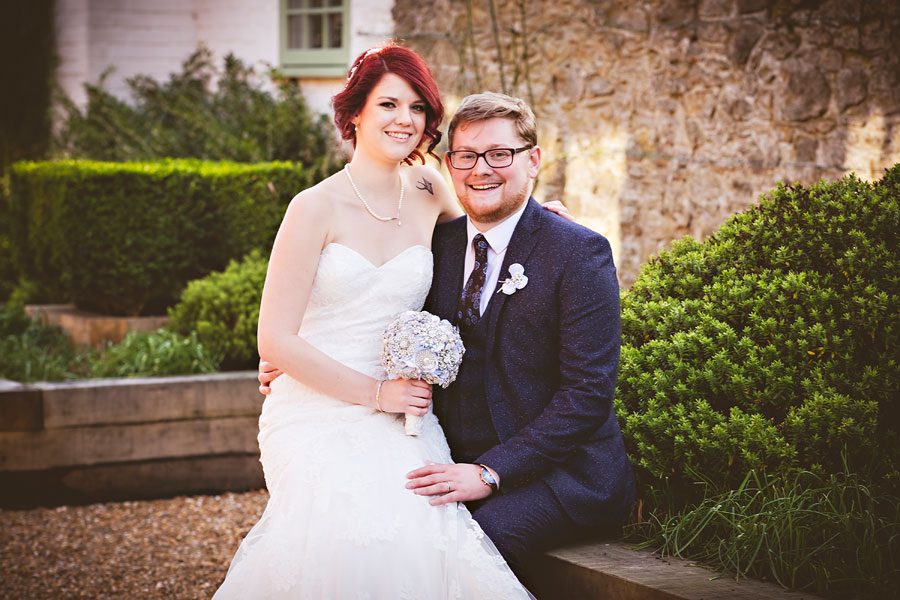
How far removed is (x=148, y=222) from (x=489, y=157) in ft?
15.4

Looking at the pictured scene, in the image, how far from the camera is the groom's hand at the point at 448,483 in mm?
2779

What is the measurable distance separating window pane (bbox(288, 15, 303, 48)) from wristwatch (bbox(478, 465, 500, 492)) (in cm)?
826

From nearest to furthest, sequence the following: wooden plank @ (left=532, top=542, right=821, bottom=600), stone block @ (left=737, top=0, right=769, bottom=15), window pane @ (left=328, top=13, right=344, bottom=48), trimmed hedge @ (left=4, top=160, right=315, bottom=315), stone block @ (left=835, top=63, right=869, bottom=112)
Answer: wooden plank @ (left=532, top=542, right=821, bottom=600), stone block @ (left=835, top=63, right=869, bottom=112), stone block @ (left=737, top=0, right=769, bottom=15), trimmed hedge @ (left=4, top=160, right=315, bottom=315), window pane @ (left=328, top=13, right=344, bottom=48)

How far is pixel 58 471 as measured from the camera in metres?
5.34

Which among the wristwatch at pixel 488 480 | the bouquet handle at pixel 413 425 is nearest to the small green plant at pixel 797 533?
the wristwatch at pixel 488 480

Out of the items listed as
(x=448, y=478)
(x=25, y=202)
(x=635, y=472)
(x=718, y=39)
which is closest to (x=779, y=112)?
(x=718, y=39)

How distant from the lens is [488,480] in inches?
112

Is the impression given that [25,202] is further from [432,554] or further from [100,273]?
[432,554]

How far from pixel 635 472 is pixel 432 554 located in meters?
0.97

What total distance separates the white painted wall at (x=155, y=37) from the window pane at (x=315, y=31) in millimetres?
386

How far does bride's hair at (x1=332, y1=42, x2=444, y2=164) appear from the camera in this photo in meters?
3.28

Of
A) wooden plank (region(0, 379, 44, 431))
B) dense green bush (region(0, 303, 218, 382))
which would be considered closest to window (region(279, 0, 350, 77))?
dense green bush (region(0, 303, 218, 382))

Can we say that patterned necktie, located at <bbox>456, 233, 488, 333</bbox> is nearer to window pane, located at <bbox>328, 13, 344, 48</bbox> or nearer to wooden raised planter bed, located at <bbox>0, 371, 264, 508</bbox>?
wooden raised planter bed, located at <bbox>0, 371, 264, 508</bbox>

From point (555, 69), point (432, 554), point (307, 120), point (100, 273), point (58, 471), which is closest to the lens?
point (432, 554)
